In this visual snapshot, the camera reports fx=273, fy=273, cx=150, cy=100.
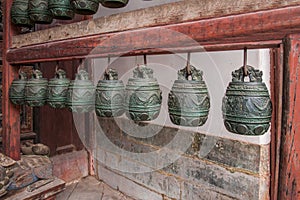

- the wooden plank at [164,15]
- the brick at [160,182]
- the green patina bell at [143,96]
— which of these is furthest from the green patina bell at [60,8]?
the brick at [160,182]

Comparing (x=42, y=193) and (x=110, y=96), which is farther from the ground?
(x=110, y=96)

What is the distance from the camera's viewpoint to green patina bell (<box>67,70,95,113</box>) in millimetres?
1195

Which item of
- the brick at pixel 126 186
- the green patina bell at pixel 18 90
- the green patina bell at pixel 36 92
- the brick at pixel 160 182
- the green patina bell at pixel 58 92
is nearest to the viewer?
the green patina bell at pixel 58 92

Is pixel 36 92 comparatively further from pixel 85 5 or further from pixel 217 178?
pixel 217 178

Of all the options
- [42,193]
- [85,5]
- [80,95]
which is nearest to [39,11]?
[85,5]

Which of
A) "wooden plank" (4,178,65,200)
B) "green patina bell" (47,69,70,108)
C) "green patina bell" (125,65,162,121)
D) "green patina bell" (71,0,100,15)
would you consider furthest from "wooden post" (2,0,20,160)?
"green patina bell" (125,65,162,121)

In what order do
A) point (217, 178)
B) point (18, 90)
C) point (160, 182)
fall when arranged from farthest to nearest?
point (160, 182), point (217, 178), point (18, 90)

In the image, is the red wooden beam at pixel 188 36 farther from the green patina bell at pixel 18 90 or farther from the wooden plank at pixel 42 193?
the wooden plank at pixel 42 193

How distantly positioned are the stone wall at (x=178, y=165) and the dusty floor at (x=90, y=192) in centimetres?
6

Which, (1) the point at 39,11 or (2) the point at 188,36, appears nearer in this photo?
(2) the point at 188,36

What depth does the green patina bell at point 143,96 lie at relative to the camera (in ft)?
3.26

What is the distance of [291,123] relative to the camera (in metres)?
0.72

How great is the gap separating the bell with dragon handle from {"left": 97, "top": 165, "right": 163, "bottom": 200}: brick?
4.75 ft

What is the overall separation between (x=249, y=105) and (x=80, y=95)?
716 mm
